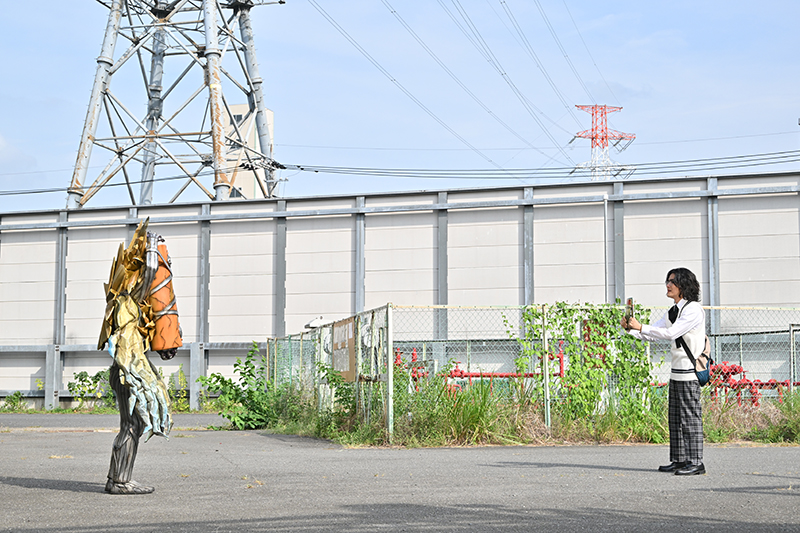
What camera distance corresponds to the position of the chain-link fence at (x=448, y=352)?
1130cm

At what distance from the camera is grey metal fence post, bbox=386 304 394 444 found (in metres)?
10.6

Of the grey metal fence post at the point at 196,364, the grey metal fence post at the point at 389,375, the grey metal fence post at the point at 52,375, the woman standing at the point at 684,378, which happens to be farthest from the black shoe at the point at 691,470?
the grey metal fence post at the point at 52,375

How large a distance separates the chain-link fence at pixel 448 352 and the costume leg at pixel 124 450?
15.1ft

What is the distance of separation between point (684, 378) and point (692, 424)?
41 cm

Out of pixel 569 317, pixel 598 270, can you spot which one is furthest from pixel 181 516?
pixel 598 270

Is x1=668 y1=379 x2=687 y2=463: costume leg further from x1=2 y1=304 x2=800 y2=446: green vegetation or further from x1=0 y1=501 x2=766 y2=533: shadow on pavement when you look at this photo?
x1=2 y1=304 x2=800 y2=446: green vegetation

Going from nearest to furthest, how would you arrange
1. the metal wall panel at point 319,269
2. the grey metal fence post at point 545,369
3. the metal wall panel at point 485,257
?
the grey metal fence post at point 545,369, the metal wall panel at point 485,257, the metal wall panel at point 319,269

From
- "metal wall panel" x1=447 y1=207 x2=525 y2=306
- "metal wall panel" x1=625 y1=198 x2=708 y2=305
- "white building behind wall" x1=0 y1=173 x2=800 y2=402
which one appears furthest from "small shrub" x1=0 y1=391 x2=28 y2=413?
"metal wall panel" x1=625 y1=198 x2=708 y2=305

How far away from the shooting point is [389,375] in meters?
10.7

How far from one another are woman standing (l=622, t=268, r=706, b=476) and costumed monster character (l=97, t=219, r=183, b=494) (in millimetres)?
3948

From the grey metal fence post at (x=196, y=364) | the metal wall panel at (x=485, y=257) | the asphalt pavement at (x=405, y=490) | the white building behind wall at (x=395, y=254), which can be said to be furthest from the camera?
the grey metal fence post at (x=196, y=364)

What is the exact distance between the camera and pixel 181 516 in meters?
5.36

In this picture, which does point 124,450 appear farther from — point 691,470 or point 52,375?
point 52,375

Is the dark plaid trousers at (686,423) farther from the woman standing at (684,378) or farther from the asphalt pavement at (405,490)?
the asphalt pavement at (405,490)
